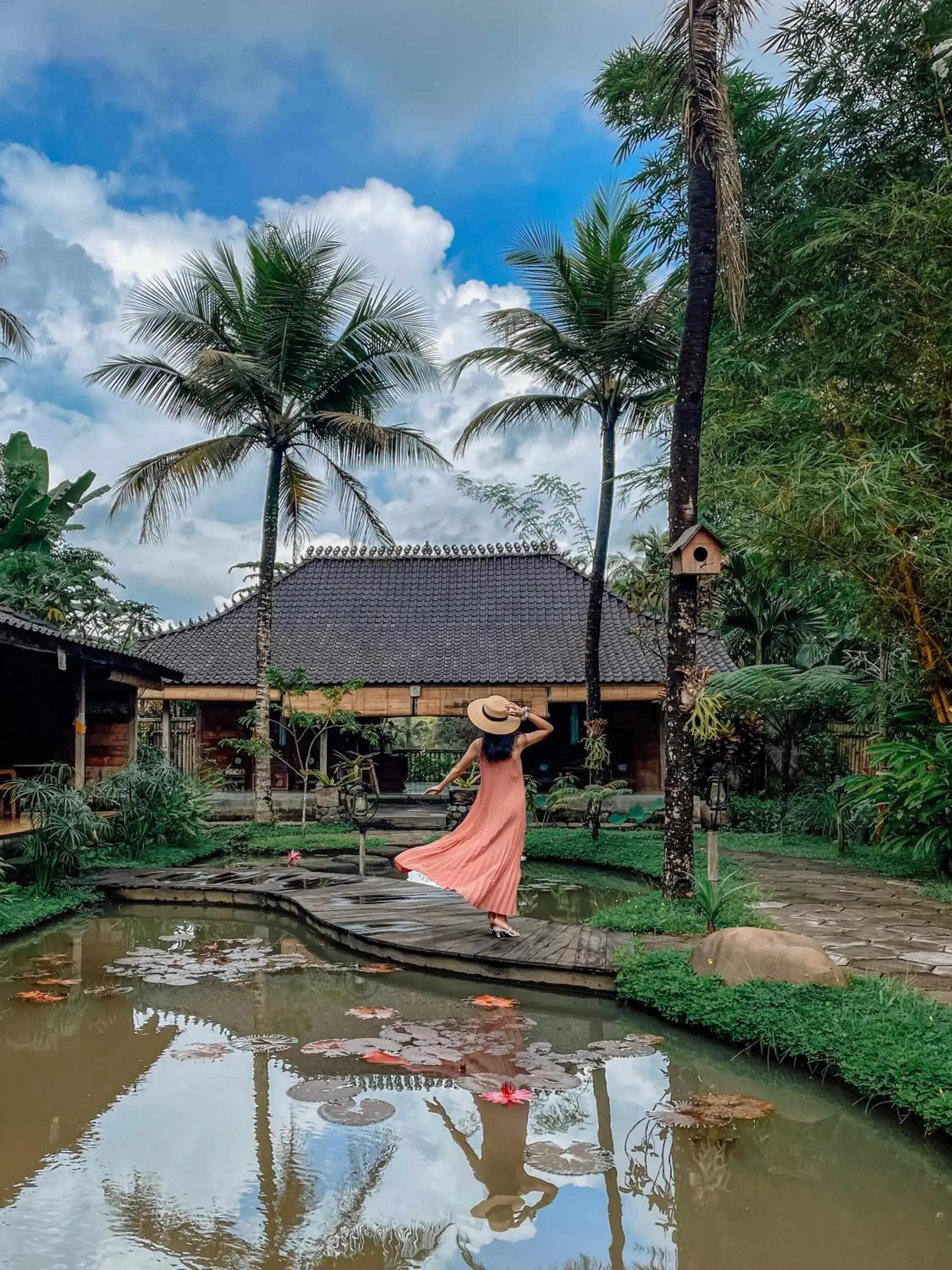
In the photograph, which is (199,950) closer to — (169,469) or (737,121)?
(169,469)

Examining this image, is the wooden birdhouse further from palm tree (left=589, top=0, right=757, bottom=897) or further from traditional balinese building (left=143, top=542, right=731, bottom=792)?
traditional balinese building (left=143, top=542, right=731, bottom=792)

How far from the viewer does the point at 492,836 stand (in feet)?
21.7

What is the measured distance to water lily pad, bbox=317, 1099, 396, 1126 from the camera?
13.2 feet

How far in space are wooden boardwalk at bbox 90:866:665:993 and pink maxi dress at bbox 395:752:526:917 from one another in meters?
0.40

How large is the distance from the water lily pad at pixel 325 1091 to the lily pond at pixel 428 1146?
0.05 ft

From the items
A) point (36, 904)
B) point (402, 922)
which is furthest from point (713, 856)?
point (36, 904)

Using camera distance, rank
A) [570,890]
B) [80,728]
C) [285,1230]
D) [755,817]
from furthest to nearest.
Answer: [755,817] < [80,728] < [570,890] < [285,1230]

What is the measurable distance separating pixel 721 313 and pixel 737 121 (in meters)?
2.04

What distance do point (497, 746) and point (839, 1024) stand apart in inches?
114

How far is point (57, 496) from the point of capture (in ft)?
55.0

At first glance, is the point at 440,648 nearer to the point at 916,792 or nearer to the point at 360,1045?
the point at 916,792

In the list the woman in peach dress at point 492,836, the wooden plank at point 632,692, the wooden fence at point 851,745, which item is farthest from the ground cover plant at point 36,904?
the wooden fence at point 851,745

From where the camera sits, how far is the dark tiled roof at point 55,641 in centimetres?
911

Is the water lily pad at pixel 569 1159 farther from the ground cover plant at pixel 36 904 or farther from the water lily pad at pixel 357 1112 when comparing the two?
the ground cover plant at pixel 36 904
